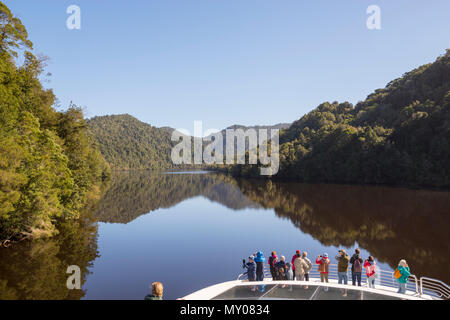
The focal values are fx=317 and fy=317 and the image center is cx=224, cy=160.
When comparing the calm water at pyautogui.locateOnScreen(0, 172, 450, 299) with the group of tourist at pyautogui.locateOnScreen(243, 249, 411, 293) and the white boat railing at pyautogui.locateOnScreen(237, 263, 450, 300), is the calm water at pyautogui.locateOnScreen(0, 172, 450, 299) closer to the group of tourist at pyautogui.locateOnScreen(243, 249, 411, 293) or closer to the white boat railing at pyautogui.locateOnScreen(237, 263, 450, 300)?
the white boat railing at pyautogui.locateOnScreen(237, 263, 450, 300)

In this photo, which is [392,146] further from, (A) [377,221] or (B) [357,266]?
(B) [357,266]

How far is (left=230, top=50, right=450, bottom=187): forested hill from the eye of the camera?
9119cm

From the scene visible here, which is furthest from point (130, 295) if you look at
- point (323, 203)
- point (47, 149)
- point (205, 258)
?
point (323, 203)

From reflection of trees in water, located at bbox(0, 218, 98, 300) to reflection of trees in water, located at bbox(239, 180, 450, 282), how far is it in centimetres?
2332

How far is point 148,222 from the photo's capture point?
48.1m

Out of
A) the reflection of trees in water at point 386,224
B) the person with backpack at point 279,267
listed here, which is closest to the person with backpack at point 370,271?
the person with backpack at point 279,267

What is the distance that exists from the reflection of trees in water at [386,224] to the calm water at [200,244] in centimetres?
10

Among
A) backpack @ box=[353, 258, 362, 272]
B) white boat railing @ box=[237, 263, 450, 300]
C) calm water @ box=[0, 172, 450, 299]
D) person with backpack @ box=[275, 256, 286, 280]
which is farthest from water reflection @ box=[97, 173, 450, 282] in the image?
person with backpack @ box=[275, 256, 286, 280]

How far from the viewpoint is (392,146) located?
10244 cm

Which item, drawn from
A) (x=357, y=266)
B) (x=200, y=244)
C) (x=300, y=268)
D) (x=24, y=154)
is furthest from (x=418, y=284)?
(x=24, y=154)

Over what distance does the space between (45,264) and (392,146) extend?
104677 millimetres
